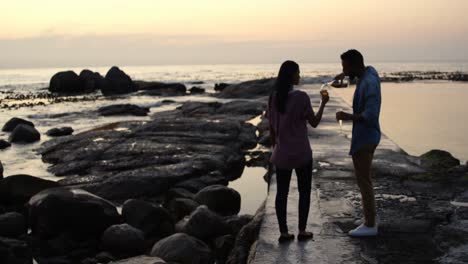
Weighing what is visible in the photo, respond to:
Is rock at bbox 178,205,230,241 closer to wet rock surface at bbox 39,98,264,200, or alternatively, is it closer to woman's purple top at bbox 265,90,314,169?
woman's purple top at bbox 265,90,314,169

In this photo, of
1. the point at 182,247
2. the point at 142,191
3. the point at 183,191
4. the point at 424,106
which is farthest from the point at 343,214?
the point at 424,106

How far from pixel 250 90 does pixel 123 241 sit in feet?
113

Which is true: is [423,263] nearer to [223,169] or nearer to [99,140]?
[223,169]

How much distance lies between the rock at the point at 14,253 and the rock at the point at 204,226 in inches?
89.9

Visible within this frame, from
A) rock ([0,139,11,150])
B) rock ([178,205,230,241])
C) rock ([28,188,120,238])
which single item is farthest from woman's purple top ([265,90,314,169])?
rock ([0,139,11,150])

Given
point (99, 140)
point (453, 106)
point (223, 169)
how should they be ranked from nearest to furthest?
1. point (223, 169)
2. point (99, 140)
3. point (453, 106)

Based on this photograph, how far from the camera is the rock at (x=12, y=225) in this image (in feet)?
28.5

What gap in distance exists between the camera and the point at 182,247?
6977 millimetres

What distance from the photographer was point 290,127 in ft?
17.0

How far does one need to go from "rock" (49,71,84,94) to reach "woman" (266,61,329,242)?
193ft

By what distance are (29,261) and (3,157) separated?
11.1 m

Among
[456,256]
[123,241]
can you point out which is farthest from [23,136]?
[456,256]

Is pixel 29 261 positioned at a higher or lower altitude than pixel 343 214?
lower

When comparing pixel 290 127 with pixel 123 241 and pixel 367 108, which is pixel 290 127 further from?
pixel 123 241
